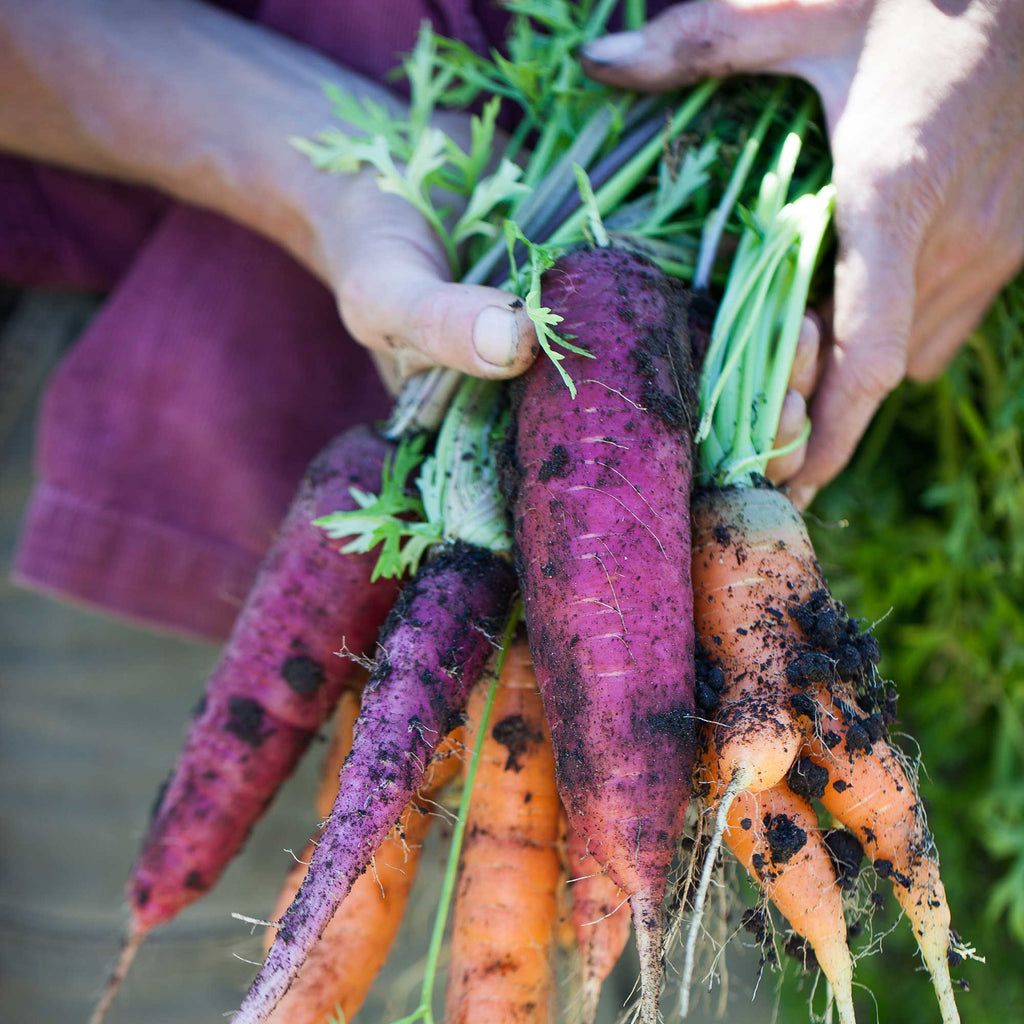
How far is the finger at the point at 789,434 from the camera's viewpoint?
3.32ft

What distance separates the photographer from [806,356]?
1015 millimetres

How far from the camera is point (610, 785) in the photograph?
826 mm

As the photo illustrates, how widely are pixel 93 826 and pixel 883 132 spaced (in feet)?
6.04

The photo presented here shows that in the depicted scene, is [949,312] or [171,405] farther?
[171,405]

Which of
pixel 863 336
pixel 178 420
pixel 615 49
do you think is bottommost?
pixel 178 420

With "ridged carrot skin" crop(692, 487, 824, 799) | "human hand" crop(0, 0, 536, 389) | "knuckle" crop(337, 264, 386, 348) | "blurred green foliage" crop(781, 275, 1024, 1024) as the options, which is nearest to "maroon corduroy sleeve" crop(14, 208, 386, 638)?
"human hand" crop(0, 0, 536, 389)

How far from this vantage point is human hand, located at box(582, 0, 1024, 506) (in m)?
0.96

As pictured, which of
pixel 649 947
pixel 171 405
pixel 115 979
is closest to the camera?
pixel 649 947

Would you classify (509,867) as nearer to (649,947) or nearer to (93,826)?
(649,947)

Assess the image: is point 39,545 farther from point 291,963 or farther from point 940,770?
point 940,770

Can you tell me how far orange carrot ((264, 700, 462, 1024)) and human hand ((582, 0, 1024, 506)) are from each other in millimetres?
664

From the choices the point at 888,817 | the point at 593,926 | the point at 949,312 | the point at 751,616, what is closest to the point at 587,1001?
the point at 593,926

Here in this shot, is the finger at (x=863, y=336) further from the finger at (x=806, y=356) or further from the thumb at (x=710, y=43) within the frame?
the thumb at (x=710, y=43)

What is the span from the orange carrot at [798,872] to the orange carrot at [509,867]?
0.27 meters
